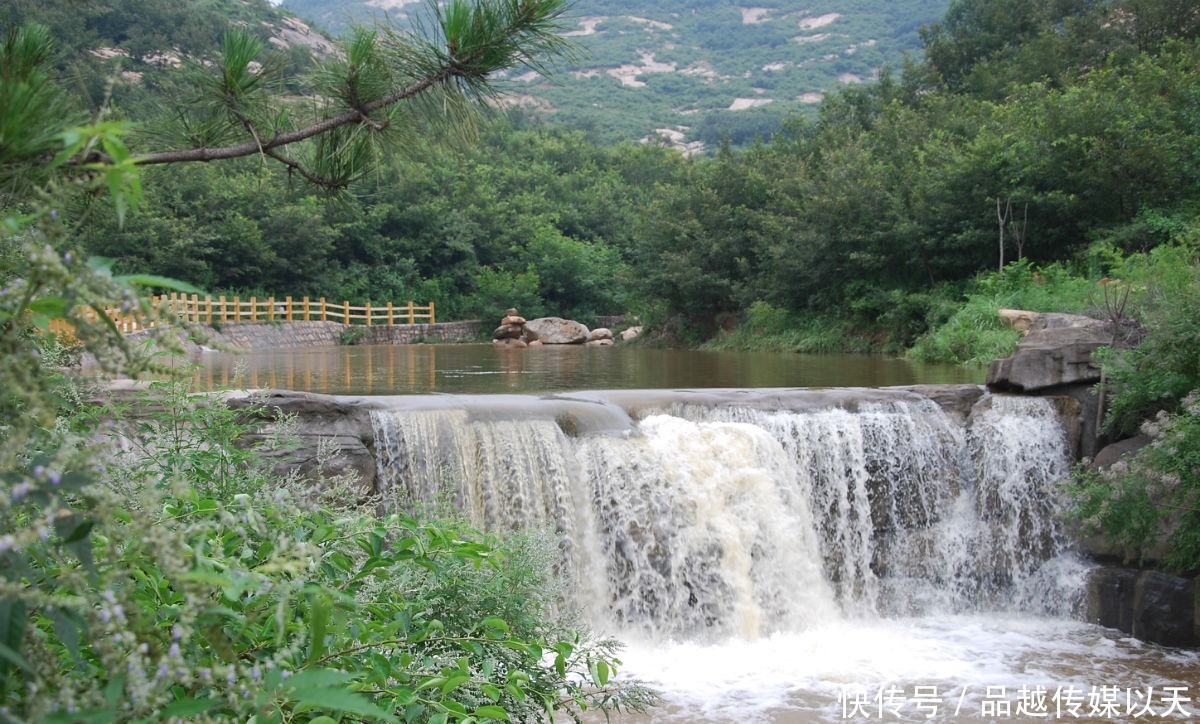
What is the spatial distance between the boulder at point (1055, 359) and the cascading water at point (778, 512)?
293 mm

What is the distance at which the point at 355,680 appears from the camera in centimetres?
182

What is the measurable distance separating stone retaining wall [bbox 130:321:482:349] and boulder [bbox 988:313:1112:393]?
15517 millimetres

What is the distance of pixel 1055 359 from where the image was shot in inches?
341

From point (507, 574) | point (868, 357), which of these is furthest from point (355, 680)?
point (868, 357)

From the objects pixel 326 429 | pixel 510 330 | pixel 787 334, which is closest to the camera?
pixel 326 429

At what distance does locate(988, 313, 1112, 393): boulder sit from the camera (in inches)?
336

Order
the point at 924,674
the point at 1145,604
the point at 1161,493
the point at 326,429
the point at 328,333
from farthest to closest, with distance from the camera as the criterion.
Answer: the point at 328,333 < the point at 1145,604 < the point at 326,429 < the point at 1161,493 < the point at 924,674

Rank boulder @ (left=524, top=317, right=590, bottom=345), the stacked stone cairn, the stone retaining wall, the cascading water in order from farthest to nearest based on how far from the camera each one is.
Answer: the stacked stone cairn
boulder @ (left=524, top=317, right=590, bottom=345)
the stone retaining wall
the cascading water

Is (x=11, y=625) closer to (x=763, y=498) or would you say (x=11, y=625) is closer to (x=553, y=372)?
(x=763, y=498)

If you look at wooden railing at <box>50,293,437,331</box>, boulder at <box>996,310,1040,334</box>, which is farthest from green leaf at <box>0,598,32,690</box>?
wooden railing at <box>50,293,437,331</box>

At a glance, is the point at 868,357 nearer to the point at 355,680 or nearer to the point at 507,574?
the point at 507,574

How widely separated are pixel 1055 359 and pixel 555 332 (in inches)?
693

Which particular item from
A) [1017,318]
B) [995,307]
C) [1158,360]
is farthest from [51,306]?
[995,307]

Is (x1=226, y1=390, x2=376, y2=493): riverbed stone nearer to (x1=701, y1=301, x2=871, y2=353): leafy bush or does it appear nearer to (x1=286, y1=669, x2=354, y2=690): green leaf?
(x1=286, y1=669, x2=354, y2=690): green leaf
